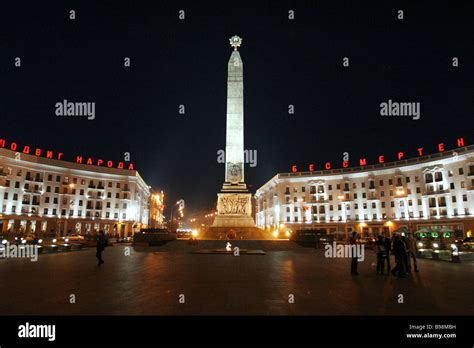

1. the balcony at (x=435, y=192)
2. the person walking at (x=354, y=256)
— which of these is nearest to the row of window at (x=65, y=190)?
the person walking at (x=354, y=256)

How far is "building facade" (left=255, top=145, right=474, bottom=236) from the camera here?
2106 inches

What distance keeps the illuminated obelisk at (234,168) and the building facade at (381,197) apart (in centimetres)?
2112

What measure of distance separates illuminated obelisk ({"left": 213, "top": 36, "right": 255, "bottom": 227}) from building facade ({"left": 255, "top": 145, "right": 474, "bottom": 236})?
2112cm

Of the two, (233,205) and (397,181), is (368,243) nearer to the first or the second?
(233,205)

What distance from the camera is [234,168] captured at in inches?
1441

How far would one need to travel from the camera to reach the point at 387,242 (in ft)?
40.4

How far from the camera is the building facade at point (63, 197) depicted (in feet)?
179

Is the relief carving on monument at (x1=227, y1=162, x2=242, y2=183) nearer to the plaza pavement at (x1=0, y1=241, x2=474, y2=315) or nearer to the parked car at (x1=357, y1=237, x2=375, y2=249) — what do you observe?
the parked car at (x1=357, y1=237, x2=375, y2=249)

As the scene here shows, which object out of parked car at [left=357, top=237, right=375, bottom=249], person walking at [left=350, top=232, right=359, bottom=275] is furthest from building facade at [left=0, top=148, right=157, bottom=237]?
person walking at [left=350, top=232, right=359, bottom=275]

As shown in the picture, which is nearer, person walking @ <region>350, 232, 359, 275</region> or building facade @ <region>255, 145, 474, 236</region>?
person walking @ <region>350, 232, 359, 275</region>

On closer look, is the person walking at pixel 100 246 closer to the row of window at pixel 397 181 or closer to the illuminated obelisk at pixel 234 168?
the illuminated obelisk at pixel 234 168

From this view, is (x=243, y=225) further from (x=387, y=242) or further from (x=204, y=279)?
(x=204, y=279)

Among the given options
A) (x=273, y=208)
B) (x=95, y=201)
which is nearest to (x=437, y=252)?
(x=273, y=208)
